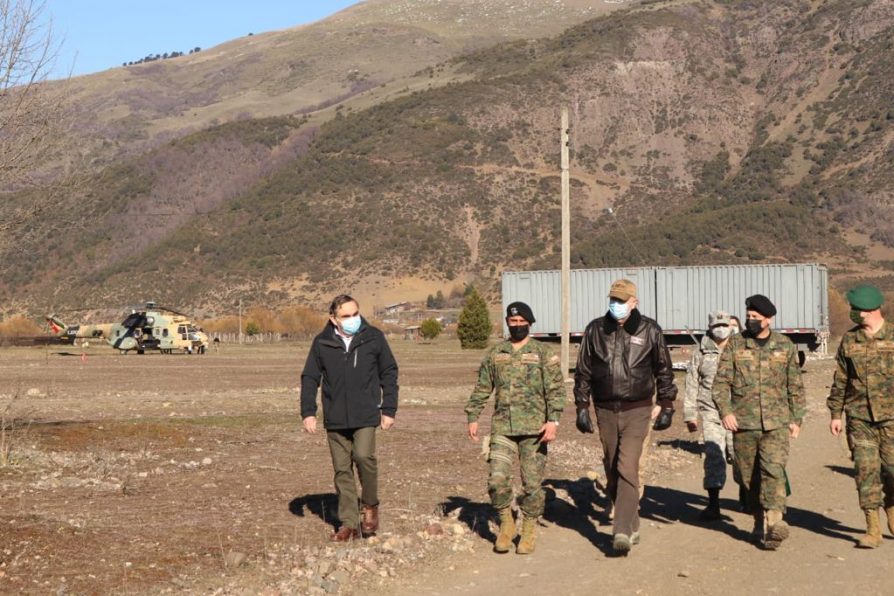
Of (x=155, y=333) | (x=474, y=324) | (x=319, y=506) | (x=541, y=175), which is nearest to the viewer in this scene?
(x=319, y=506)

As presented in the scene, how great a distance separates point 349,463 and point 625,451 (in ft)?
7.29

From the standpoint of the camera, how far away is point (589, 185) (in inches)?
4906

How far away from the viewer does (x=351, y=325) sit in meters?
10.2

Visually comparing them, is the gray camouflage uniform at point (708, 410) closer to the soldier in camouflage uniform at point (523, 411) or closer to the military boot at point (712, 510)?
the military boot at point (712, 510)

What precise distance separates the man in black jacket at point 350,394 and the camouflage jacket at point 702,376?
164 inches

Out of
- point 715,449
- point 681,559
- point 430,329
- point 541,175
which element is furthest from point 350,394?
point 541,175

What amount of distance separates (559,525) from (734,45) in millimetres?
147784

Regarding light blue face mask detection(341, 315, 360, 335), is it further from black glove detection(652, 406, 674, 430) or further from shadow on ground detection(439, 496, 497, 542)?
black glove detection(652, 406, 674, 430)

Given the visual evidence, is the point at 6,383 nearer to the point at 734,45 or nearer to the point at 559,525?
the point at 559,525

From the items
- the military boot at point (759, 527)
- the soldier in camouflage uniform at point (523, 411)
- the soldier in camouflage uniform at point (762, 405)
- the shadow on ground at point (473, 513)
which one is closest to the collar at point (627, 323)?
the soldier in camouflage uniform at point (523, 411)

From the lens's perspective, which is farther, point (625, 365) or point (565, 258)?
point (565, 258)

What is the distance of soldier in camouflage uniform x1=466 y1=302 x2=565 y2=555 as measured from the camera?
9.91 metres

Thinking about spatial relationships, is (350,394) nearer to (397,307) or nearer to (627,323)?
(627,323)

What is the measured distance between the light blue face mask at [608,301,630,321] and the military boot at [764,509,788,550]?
1931mm
